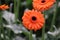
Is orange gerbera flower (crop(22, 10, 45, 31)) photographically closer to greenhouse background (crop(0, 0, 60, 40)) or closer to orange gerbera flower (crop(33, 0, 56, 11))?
orange gerbera flower (crop(33, 0, 56, 11))

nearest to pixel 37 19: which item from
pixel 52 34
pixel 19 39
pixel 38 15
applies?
pixel 38 15

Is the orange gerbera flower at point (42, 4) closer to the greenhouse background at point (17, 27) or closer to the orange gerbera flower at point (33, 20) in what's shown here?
the orange gerbera flower at point (33, 20)

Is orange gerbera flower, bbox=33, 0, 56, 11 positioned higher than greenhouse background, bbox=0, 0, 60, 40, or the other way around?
orange gerbera flower, bbox=33, 0, 56, 11

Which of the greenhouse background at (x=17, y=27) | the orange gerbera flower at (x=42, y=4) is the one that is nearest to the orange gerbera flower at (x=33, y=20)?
the orange gerbera flower at (x=42, y=4)

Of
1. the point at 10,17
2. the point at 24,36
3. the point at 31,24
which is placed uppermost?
the point at 31,24

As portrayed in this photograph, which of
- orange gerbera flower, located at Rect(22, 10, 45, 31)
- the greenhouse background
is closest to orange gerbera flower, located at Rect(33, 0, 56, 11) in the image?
orange gerbera flower, located at Rect(22, 10, 45, 31)

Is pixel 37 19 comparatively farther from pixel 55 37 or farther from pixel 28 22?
pixel 55 37

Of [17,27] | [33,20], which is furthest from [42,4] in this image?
[17,27]

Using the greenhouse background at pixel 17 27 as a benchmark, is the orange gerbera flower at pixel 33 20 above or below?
above
